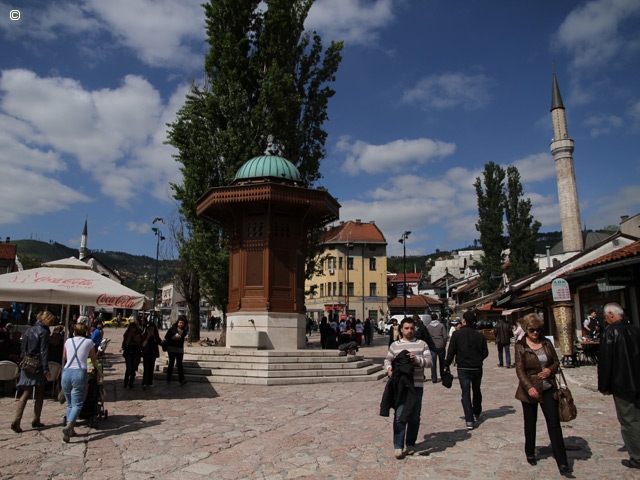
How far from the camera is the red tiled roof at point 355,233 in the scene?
58.8 meters

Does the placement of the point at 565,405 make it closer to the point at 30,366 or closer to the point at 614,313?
the point at 614,313

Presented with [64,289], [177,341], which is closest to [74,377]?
[64,289]

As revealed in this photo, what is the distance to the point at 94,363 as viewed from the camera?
6.88 meters

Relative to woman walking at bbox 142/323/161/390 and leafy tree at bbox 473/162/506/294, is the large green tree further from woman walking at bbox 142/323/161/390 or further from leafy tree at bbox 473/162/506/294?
leafy tree at bbox 473/162/506/294

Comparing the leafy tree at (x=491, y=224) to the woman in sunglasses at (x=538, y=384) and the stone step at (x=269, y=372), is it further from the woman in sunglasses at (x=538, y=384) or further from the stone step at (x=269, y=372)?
the woman in sunglasses at (x=538, y=384)

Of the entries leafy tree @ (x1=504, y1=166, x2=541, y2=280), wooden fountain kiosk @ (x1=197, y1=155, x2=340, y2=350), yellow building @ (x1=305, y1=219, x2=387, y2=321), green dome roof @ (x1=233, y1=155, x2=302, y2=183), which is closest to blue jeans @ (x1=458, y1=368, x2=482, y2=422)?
wooden fountain kiosk @ (x1=197, y1=155, x2=340, y2=350)

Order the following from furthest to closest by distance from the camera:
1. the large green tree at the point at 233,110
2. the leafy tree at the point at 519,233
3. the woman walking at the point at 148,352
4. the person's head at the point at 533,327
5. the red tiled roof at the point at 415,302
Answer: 1. the red tiled roof at the point at 415,302
2. the leafy tree at the point at 519,233
3. the large green tree at the point at 233,110
4. the woman walking at the point at 148,352
5. the person's head at the point at 533,327

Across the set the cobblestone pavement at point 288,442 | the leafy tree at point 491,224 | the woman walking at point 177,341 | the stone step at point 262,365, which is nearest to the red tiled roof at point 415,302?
the leafy tree at point 491,224

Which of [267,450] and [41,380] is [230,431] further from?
[41,380]

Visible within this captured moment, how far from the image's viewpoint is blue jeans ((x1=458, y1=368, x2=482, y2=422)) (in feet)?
21.8

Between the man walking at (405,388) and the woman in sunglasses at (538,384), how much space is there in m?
1.01

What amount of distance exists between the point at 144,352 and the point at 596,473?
8859 millimetres

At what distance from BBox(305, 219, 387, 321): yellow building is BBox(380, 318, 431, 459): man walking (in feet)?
168

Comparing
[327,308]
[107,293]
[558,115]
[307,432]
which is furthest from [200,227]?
[558,115]
